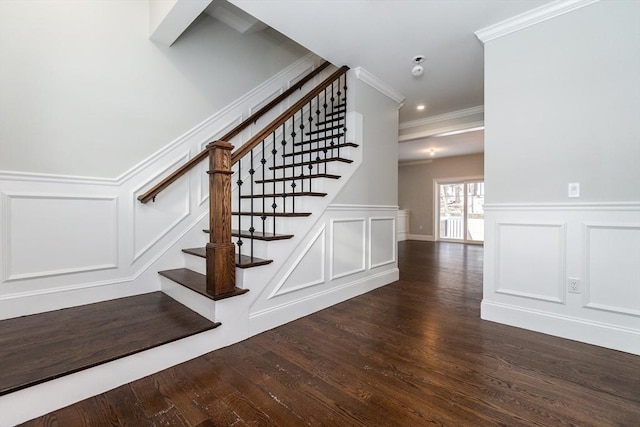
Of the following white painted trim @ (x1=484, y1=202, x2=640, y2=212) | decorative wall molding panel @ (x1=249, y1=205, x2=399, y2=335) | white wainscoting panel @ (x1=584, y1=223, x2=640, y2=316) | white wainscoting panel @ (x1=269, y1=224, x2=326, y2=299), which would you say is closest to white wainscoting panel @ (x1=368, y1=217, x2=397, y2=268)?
decorative wall molding panel @ (x1=249, y1=205, x2=399, y2=335)

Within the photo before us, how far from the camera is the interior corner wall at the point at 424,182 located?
8.26m

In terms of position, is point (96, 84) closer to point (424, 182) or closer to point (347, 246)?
point (347, 246)

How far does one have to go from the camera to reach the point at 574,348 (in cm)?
190

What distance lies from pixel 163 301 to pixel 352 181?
2.05m

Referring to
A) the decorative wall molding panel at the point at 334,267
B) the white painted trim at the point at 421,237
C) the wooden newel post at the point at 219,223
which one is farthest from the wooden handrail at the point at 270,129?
the white painted trim at the point at 421,237

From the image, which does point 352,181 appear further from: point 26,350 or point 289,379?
point 26,350

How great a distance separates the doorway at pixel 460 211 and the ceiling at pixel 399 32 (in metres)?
5.35

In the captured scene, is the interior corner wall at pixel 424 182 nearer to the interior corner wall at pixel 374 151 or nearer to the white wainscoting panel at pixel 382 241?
the interior corner wall at pixel 374 151

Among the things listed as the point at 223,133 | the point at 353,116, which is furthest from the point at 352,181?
the point at 223,133

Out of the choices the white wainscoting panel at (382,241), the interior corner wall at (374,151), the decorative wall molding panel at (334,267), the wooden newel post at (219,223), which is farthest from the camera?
the white wainscoting panel at (382,241)

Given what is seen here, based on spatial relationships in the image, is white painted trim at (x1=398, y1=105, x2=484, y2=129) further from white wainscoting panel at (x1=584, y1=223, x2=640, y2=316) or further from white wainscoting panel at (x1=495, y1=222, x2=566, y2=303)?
white wainscoting panel at (x1=584, y1=223, x2=640, y2=316)

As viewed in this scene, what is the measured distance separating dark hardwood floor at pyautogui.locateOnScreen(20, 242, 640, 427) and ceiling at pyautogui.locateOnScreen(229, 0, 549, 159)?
2451mm

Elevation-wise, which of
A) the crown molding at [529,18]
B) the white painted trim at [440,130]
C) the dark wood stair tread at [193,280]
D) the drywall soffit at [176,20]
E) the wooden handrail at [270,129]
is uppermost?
the drywall soffit at [176,20]

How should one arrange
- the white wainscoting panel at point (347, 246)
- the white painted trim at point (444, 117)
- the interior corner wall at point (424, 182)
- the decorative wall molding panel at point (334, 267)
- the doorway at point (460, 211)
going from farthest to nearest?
the interior corner wall at point (424, 182), the doorway at point (460, 211), the white painted trim at point (444, 117), the white wainscoting panel at point (347, 246), the decorative wall molding panel at point (334, 267)
